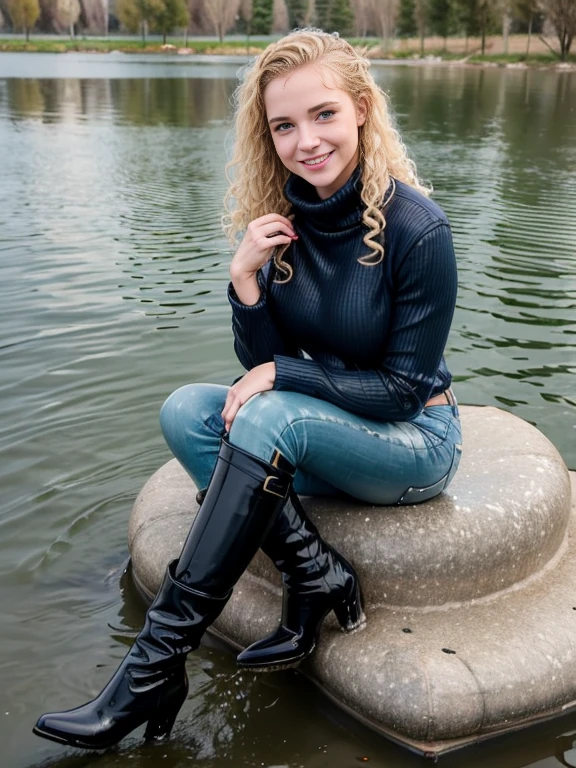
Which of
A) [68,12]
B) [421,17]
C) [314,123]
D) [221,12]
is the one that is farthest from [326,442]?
[68,12]

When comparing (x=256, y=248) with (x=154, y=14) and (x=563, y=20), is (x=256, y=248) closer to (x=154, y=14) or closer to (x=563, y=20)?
(x=563, y=20)

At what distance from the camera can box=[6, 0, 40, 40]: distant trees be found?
8794 centimetres

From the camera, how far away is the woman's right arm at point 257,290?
2.83 m

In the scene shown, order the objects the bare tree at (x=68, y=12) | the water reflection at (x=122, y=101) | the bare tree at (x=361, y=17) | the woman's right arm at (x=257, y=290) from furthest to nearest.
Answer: the bare tree at (x=68, y=12), the bare tree at (x=361, y=17), the water reflection at (x=122, y=101), the woman's right arm at (x=257, y=290)

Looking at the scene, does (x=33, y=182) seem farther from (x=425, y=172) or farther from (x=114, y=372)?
(x=114, y=372)

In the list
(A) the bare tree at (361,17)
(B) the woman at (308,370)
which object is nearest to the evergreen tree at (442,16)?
(A) the bare tree at (361,17)

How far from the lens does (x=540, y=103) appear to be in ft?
83.7

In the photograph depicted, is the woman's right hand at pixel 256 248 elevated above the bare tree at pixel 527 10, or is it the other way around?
the bare tree at pixel 527 10

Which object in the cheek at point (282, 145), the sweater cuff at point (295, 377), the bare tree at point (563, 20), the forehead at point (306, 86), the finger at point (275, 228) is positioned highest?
the bare tree at point (563, 20)

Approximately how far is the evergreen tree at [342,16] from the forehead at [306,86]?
93.6 m

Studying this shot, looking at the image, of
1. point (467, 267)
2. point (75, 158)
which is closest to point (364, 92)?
point (467, 267)

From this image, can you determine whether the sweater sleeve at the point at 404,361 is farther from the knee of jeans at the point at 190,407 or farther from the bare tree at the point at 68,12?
the bare tree at the point at 68,12

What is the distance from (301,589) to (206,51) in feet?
288

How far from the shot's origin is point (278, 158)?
9.69 feet
